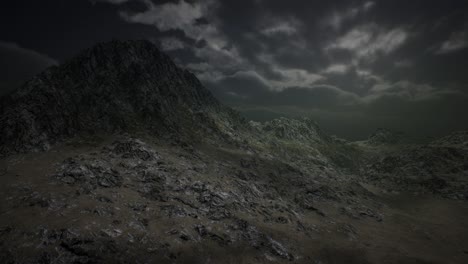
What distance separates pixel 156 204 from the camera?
96750 mm

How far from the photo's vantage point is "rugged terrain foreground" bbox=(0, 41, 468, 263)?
70.1 m

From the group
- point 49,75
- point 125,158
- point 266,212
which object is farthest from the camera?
point 49,75

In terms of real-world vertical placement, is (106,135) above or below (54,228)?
above

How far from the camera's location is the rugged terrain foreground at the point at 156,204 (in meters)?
70.1

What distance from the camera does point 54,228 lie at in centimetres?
6656

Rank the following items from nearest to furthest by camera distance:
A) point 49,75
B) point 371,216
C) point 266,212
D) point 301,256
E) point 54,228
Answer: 1. point 54,228
2. point 301,256
3. point 266,212
4. point 371,216
5. point 49,75

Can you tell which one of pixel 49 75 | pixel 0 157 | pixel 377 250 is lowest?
pixel 0 157

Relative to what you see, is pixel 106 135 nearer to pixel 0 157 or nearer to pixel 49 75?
pixel 0 157

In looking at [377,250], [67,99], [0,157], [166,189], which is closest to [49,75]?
[67,99]

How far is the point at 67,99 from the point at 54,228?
134 metres

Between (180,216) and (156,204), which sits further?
(156,204)

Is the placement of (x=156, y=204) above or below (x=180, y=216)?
below

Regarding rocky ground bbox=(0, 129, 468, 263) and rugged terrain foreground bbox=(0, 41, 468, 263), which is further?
rugged terrain foreground bbox=(0, 41, 468, 263)

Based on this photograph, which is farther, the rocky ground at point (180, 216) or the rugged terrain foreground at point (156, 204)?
the rugged terrain foreground at point (156, 204)
